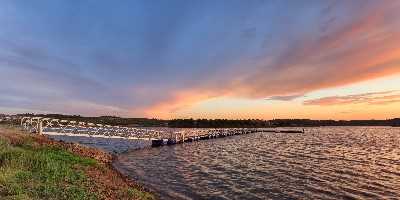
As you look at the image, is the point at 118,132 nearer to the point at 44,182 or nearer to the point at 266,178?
the point at 266,178

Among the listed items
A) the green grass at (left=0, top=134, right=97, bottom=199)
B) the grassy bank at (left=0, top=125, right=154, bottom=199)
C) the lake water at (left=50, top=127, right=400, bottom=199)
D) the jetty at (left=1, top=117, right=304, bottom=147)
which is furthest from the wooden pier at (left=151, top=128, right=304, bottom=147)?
the green grass at (left=0, top=134, right=97, bottom=199)

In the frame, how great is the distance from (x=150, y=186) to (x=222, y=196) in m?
5.71

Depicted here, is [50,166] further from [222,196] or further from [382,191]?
[382,191]

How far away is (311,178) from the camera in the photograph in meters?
32.4

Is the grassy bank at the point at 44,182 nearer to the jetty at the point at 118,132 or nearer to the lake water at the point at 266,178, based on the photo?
the lake water at the point at 266,178

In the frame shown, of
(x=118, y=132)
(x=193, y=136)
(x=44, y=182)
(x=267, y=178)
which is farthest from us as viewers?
(x=193, y=136)

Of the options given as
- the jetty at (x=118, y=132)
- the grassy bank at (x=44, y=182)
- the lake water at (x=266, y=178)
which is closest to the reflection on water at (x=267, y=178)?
the lake water at (x=266, y=178)

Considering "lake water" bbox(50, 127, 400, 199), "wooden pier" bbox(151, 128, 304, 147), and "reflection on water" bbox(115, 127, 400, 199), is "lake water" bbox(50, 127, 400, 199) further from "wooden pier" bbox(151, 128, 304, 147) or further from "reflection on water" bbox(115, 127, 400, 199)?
"wooden pier" bbox(151, 128, 304, 147)

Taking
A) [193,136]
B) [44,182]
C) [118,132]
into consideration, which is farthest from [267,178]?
[193,136]

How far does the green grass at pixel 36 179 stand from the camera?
15.2 m

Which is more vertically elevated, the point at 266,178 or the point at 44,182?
the point at 44,182

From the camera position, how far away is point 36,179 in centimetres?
1802

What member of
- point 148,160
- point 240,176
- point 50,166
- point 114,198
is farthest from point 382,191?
point 148,160

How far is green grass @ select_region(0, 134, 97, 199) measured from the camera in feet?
49.8
